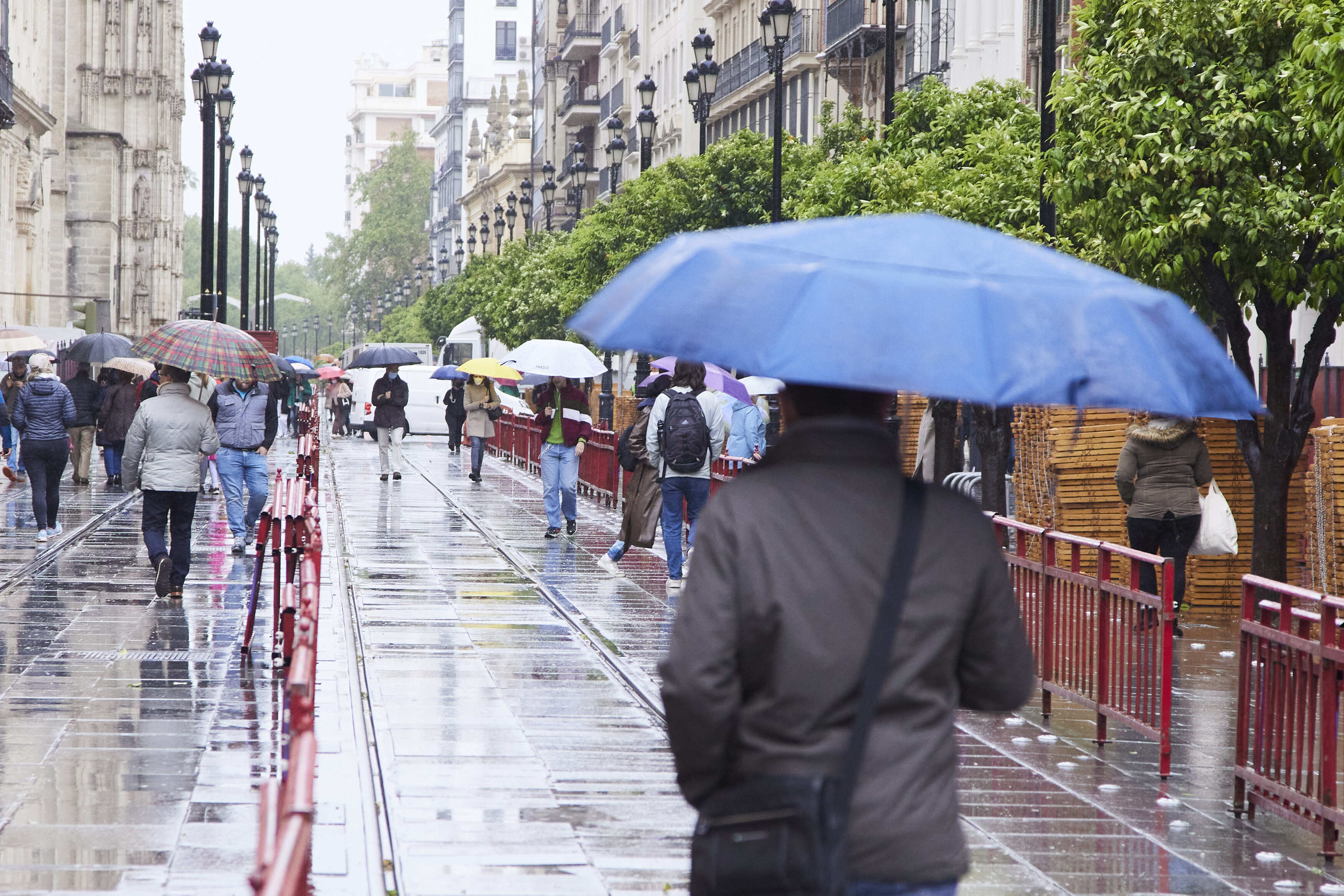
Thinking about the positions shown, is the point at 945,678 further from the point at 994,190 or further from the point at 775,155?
the point at 775,155

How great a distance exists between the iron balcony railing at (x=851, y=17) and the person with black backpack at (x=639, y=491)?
97.2 ft

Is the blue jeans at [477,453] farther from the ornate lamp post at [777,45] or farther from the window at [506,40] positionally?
the window at [506,40]

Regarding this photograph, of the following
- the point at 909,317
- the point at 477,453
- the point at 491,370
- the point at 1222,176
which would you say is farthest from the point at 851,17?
the point at 909,317

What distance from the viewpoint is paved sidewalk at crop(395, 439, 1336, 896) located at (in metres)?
6.86

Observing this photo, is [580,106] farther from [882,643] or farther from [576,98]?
[882,643]

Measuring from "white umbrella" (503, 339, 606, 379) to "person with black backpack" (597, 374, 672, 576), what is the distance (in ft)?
12.0

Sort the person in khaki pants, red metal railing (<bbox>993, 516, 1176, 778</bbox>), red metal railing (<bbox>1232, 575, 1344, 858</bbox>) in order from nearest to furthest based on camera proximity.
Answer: red metal railing (<bbox>1232, 575, 1344, 858</bbox>) < red metal railing (<bbox>993, 516, 1176, 778</bbox>) < the person in khaki pants

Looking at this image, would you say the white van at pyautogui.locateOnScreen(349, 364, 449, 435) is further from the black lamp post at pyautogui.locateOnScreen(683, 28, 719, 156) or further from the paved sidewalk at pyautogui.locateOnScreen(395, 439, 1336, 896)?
the paved sidewalk at pyautogui.locateOnScreen(395, 439, 1336, 896)

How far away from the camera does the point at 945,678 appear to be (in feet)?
11.7

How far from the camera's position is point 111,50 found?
68812 mm

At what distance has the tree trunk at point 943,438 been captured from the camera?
20.4 meters

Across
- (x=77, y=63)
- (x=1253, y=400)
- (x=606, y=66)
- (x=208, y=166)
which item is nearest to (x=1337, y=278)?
(x=1253, y=400)

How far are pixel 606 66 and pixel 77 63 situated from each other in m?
27.9

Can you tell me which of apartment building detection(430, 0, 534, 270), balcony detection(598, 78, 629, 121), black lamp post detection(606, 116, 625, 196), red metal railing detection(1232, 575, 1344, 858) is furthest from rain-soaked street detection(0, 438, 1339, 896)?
apartment building detection(430, 0, 534, 270)
